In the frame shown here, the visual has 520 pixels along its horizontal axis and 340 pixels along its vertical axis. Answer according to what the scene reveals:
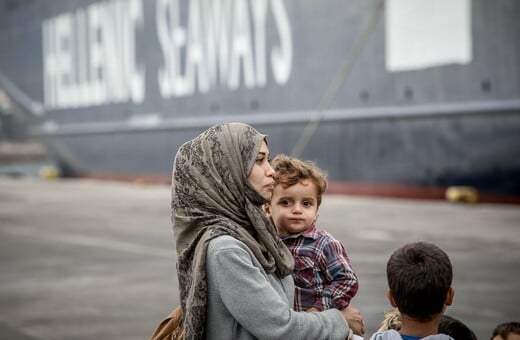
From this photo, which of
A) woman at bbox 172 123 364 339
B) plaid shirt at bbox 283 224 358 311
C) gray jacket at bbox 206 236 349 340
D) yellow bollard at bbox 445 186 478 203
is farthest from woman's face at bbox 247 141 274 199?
yellow bollard at bbox 445 186 478 203

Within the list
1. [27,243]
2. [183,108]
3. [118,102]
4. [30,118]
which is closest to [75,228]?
[27,243]

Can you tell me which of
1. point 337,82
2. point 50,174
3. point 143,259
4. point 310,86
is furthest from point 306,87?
point 50,174

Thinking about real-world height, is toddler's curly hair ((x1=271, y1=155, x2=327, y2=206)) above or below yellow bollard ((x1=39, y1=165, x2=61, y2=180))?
above

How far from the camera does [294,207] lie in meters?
2.64

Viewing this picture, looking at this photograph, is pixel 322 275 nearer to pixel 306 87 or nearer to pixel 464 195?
pixel 464 195

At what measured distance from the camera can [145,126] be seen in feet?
74.5

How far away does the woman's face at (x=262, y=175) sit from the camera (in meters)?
2.39

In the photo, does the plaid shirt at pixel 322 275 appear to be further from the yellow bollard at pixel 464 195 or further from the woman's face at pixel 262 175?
the yellow bollard at pixel 464 195

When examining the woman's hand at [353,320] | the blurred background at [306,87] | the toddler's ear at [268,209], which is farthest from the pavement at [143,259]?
the woman's hand at [353,320]

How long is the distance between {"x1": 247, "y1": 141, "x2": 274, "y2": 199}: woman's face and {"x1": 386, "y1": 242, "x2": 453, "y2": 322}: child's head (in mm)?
369

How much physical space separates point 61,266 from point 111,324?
289 cm

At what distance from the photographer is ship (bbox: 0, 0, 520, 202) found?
1400cm

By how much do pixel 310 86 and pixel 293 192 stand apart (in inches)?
578

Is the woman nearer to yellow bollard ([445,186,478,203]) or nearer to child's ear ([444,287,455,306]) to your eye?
child's ear ([444,287,455,306])
